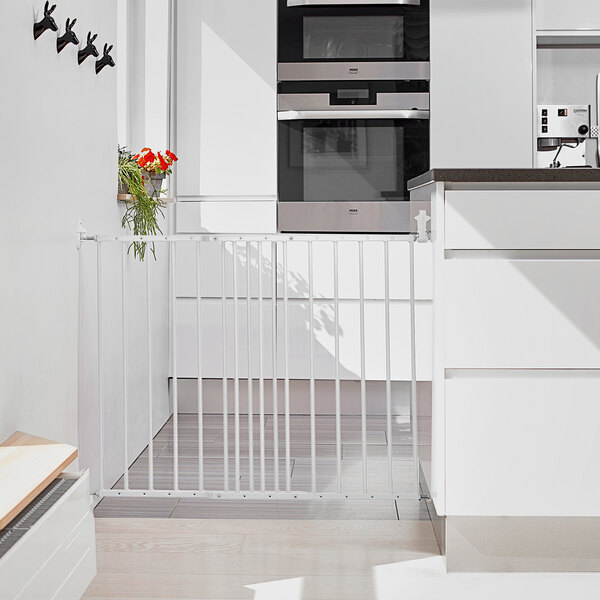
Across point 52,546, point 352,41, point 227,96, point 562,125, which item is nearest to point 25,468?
point 52,546

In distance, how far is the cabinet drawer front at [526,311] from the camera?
2.07 m

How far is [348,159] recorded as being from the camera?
3.97m

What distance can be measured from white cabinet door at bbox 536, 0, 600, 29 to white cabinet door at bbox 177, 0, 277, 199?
1.32m

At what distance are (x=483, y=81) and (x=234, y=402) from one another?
199 cm

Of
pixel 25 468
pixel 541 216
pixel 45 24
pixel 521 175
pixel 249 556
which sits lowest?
pixel 249 556

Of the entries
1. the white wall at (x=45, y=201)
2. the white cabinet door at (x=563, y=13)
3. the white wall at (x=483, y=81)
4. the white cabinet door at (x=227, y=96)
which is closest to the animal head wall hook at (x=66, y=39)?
the white wall at (x=45, y=201)

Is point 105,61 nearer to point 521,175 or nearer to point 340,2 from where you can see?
point 521,175

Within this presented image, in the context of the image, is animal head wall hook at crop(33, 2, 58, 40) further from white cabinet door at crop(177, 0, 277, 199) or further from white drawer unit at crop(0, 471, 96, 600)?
white cabinet door at crop(177, 0, 277, 199)

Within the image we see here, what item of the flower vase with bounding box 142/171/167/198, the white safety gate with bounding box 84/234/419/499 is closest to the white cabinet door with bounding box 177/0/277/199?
the white safety gate with bounding box 84/234/419/499

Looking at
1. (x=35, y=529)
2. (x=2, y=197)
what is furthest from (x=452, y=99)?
(x=35, y=529)

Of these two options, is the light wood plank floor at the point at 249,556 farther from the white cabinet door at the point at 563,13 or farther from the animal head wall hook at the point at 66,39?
the white cabinet door at the point at 563,13

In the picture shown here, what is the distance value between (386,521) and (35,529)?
134 centimetres

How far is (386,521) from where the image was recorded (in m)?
2.51

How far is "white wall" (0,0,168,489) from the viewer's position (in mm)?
1966
